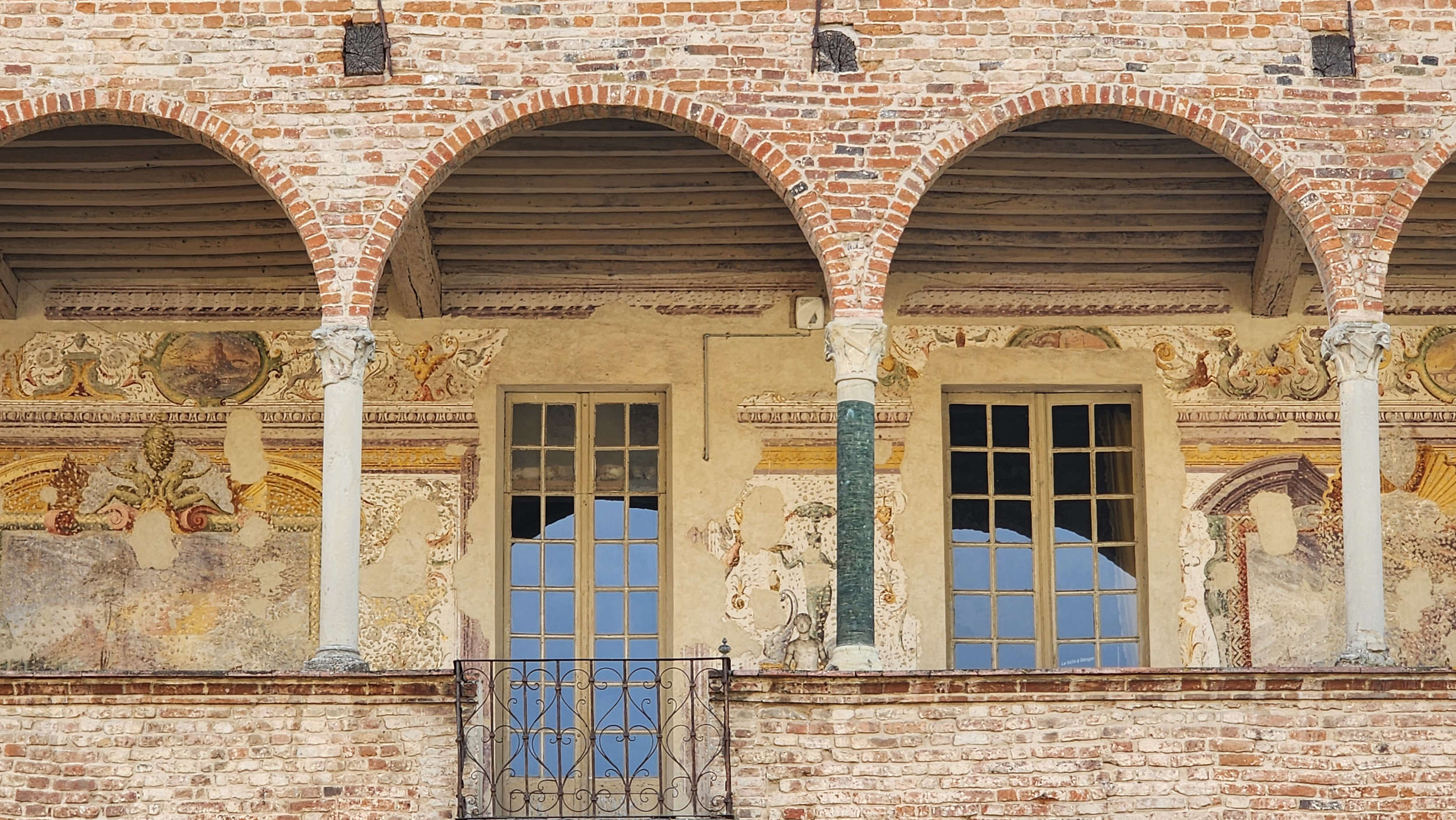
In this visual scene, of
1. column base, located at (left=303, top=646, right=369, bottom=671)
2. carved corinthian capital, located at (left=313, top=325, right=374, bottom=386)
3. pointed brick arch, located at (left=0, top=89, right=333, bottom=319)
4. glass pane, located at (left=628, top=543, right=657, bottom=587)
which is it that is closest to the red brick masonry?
column base, located at (left=303, top=646, right=369, bottom=671)

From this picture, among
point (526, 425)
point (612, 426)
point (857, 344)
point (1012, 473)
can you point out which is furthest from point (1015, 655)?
point (526, 425)

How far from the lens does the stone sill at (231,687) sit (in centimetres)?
1144

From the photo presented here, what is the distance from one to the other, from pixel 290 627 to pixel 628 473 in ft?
6.66

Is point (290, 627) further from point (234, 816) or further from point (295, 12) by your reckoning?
point (295, 12)

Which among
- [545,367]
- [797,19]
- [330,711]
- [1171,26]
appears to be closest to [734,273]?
[545,367]

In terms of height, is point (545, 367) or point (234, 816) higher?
point (545, 367)

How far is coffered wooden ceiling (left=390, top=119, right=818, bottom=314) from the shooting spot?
1313 centimetres

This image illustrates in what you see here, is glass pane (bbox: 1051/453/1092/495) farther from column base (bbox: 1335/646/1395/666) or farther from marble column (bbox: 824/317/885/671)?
column base (bbox: 1335/646/1395/666)

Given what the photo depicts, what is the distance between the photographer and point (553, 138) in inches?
516

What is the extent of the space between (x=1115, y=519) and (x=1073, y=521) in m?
0.24

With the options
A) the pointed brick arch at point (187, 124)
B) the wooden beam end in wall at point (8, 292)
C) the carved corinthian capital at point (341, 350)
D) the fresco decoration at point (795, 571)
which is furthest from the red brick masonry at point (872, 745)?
the wooden beam end in wall at point (8, 292)

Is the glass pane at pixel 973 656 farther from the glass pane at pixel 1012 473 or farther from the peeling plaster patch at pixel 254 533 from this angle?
the peeling plaster patch at pixel 254 533

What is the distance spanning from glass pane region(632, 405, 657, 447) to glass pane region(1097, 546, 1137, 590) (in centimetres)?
256

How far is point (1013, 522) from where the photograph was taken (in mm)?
14125
